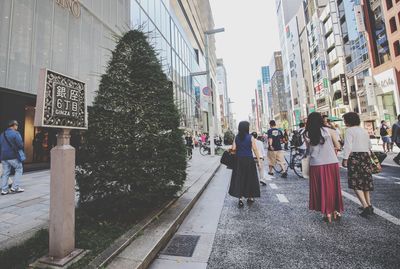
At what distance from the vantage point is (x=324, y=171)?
12.4ft

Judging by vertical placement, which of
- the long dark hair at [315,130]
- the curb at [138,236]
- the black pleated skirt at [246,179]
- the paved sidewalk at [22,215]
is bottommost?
the curb at [138,236]

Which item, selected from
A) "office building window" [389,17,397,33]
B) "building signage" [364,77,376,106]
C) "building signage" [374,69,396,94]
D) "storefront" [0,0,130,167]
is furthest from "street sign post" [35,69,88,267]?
Result: "office building window" [389,17,397,33]

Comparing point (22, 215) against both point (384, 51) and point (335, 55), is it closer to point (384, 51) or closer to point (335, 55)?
point (384, 51)

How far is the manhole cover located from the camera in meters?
2.79

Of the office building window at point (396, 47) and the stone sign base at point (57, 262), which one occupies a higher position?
the office building window at point (396, 47)

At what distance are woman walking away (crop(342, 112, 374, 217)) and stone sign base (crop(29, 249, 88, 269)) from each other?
427cm

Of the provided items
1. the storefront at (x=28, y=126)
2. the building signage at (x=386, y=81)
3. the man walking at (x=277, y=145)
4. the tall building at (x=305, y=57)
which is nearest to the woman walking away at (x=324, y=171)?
the man walking at (x=277, y=145)

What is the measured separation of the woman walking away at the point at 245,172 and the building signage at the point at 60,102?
3280 mm

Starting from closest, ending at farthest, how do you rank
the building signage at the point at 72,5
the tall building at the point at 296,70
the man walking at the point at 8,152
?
the man walking at the point at 8,152, the building signage at the point at 72,5, the tall building at the point at 296,70

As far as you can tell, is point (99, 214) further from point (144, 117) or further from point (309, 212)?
point (309, 212)

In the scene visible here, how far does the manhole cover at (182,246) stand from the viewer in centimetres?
279

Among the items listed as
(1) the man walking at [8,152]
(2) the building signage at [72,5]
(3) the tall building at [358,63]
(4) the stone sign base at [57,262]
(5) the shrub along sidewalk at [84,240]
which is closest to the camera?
(4) the stone sign base at [57,262]

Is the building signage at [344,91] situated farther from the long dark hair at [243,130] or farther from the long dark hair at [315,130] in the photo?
the long dark hair at [315,130]

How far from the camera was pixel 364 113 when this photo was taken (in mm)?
28172
